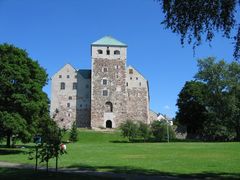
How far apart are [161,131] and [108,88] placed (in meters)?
21.7

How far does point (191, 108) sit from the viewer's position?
81938 mm

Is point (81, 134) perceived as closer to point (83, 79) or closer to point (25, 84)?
point (83, 79)

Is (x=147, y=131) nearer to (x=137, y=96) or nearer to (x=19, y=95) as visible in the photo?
(x=137, y=96)

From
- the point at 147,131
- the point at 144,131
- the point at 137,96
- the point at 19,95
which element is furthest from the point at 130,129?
the point at 19,95

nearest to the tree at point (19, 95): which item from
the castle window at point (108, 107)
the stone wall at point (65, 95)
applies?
the castle window at point (108, 107)

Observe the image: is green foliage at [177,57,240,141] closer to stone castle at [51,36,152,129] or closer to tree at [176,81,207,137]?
tree at [176,81,207,137]

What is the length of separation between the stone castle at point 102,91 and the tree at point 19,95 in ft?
157

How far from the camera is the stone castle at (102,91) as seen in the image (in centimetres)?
8544

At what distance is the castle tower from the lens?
279 ft

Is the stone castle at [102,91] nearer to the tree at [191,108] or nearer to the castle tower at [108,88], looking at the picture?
the castle tower at [108,88]

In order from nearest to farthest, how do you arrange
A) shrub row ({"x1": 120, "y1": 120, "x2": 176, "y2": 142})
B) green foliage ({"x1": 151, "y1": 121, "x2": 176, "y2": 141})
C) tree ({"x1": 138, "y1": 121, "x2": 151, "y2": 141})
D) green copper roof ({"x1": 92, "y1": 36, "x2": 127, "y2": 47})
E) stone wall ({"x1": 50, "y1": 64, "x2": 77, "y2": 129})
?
green foliage ({"x1": 151, "y1": 121, "x2": 176, "y2": 141}) → shrub row ({"x1": 120, "y1": 120, "x2": 176, "y2": 142}) → tree ({"x1": 138, "y1": 121, "x2": 151, "y2": 141}) → stone wall ({"x1": 50, "y1": 64, "x2": 77, "y2": 129}) → green copper roof ({"x1": 92, "y1": 36, "x2": 127, "y2": 47})

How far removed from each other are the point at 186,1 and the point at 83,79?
76541mm

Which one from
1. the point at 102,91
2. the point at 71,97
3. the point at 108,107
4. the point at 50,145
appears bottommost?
the point at 50,145

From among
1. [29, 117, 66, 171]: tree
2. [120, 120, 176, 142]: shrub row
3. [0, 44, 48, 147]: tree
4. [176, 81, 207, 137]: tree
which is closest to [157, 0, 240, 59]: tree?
[29, 117, 66, 171]: tree
